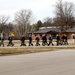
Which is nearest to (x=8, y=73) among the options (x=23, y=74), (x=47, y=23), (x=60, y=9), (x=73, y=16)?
(x=23, y=74)

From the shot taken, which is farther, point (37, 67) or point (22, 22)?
point (22, 22)

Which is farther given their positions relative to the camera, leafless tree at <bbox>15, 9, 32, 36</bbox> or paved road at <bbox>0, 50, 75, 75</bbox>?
leafless tree at <bbox>15, 9, 32, 36</bbox>

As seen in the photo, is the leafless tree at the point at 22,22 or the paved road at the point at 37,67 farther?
the leafless tree at the point at 22,22

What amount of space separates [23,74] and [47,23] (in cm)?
13448

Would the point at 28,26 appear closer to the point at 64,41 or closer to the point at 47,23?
the point at 47,23

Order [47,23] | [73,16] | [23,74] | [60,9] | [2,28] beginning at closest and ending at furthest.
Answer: [23,74], [60,9], [73,16], [2,28], [47,23]

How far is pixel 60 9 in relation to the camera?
271 ft

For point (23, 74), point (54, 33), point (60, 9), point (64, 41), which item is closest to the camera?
point (23, 74)

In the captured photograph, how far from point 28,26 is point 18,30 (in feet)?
15.2

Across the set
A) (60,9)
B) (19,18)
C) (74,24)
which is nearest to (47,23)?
(19,18)

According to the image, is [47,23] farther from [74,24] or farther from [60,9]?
[60,9]

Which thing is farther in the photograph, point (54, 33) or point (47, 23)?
point (47, 23)

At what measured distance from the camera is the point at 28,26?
120 m

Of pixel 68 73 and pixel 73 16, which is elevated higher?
pixel 73 16
